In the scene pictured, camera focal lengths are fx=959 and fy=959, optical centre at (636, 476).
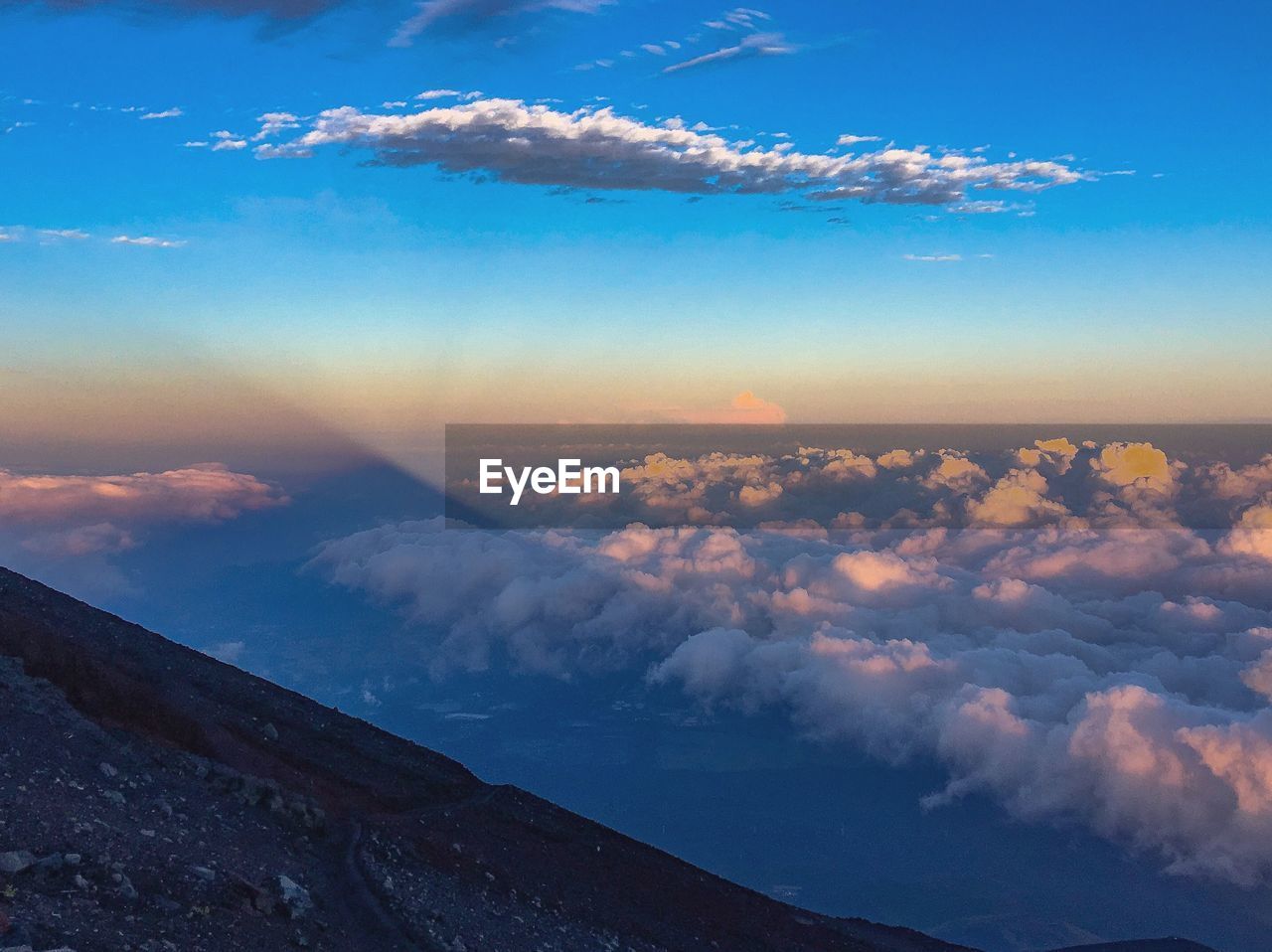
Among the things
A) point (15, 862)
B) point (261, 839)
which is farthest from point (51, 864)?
point (261, 839)

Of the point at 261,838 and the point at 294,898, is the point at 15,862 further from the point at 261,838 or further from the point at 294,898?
the point at 261,838

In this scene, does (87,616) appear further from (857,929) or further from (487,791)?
(857,929)

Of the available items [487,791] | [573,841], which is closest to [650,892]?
[573,841]

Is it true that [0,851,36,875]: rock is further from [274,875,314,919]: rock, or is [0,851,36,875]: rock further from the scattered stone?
[274,875,314,919]: rock

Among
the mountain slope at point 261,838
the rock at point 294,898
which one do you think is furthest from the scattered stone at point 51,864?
the rock at point 294,898

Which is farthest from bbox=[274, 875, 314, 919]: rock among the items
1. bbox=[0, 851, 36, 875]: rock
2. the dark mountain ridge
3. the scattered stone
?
bbox=[0, 851, 36, 875]: rock

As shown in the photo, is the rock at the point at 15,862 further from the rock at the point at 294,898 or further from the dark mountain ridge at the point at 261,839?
the rock at the point at 294,898
